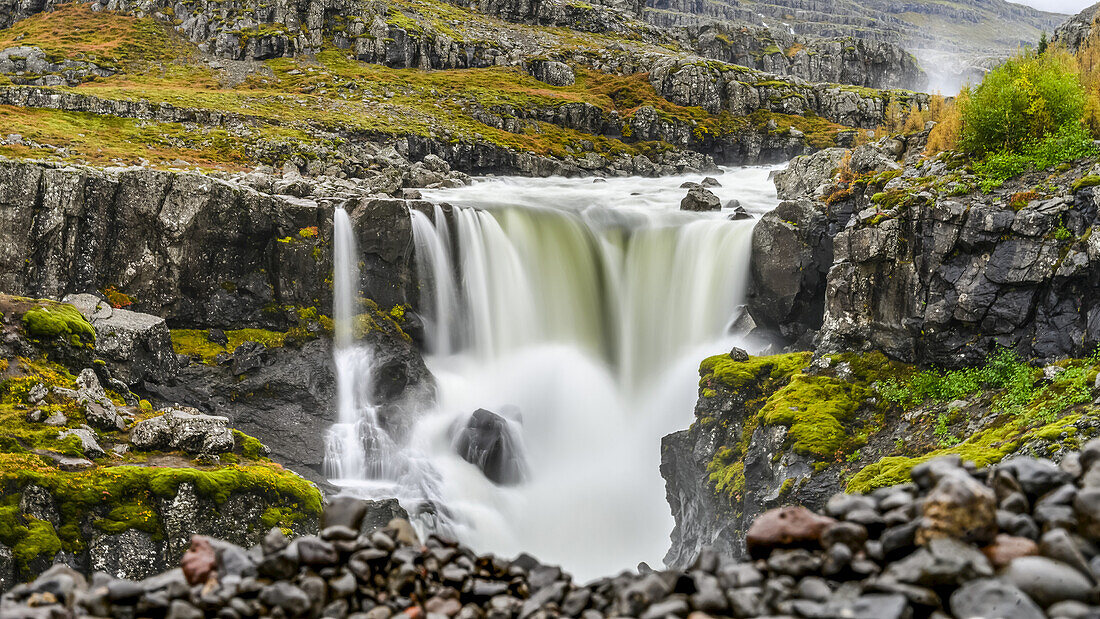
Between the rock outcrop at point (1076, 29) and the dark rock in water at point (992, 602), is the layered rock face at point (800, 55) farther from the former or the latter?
the dark rock in water at point (992, 602)

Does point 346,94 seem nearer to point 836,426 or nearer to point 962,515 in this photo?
point 836,426

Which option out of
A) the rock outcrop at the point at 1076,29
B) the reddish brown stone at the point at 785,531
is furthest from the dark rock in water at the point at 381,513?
the rock outcrop at the point at 1076,29

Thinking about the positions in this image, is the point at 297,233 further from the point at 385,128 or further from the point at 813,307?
the point at 385,128

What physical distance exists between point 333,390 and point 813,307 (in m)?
18.8

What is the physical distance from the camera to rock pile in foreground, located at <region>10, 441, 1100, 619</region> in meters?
4.98

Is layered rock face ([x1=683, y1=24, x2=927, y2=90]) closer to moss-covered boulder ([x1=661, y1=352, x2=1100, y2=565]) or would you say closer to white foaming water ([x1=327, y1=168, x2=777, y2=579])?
white foaming water ([x1=327, y1=168, x2=777, y2=579])

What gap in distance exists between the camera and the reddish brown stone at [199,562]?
20.6 ft

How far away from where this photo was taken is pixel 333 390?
2522cm

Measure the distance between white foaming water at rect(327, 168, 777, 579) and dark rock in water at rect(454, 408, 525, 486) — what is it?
0.34m

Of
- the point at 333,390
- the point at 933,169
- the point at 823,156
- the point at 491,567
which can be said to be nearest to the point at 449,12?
the point at 823,156

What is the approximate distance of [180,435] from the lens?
50.0ft

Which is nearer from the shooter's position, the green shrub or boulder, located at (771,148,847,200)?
the green shrub

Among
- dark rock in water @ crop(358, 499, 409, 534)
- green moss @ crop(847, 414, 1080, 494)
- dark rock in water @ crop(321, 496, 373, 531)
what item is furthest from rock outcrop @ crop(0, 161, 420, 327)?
dark rock in water @ crop(321, 496, 373, 531)

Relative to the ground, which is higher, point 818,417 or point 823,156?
point 823,156
